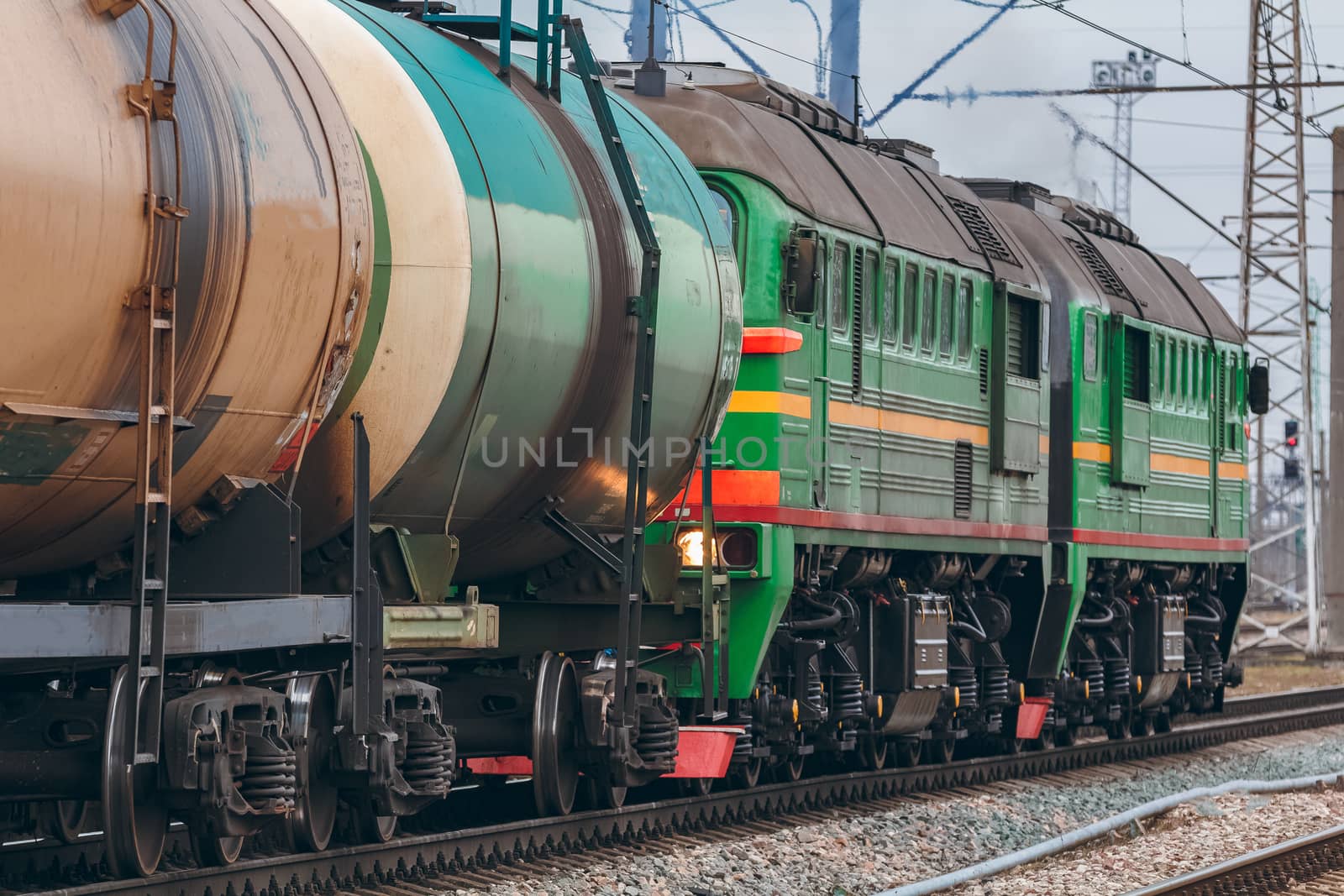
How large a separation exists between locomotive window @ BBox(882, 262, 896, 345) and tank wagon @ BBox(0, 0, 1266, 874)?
0.04 metres

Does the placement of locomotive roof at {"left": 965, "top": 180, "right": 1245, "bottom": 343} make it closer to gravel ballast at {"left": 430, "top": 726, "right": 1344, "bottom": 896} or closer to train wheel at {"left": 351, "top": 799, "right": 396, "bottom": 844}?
gravel ballast at {"left": 430, "top": 726, "right": 1344, "bottom": 896}

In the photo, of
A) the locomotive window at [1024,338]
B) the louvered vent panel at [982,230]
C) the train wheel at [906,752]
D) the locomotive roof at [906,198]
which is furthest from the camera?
the locomotive window at [1024,338]

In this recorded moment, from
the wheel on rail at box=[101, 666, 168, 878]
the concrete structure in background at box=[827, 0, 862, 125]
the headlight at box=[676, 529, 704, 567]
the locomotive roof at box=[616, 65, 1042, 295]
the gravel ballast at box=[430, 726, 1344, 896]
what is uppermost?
the concrete structure in background at box=[827, 0, 862, 125]

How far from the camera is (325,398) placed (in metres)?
8.35

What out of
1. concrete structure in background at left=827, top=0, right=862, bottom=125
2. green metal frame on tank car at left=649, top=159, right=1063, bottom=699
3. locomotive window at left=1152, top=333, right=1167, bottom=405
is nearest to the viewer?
green metal frame on tank car at left=649, top=159, right=1063, bottom=699

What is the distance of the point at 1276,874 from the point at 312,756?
17.2 ft

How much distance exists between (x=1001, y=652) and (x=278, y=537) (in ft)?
36.1

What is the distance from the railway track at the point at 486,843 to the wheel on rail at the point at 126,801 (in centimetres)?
26

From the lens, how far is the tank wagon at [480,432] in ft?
23.5

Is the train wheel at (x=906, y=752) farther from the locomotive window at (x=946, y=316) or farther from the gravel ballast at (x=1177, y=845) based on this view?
the locomotive window at (x=946, y=316)

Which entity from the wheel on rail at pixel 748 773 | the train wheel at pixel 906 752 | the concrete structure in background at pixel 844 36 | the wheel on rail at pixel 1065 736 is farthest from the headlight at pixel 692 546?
the concrete structure in background at pixel 844 36

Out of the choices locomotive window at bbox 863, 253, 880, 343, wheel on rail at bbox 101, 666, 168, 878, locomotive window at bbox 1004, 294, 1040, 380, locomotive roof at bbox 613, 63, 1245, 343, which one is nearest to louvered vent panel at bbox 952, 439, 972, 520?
locomotive window at bbox 1004, 294, 1040, 380

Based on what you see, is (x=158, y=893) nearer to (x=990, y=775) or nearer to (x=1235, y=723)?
(x=990, y=775)

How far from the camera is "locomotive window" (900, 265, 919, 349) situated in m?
15.1
